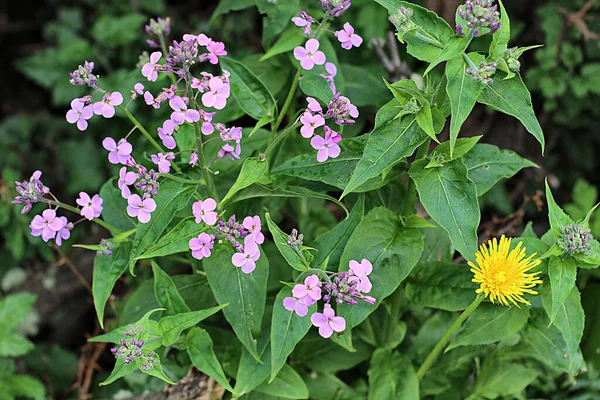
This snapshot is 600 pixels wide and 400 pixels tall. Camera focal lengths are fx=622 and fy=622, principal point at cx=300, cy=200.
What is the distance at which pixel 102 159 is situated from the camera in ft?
8.80

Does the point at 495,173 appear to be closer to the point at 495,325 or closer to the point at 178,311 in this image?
the point at 495,325

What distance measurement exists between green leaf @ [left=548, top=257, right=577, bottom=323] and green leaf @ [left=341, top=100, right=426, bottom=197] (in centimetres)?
43

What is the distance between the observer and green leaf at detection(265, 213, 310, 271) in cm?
133

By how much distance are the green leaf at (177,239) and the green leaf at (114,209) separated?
1.01 feet

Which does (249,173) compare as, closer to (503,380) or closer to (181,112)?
(181,112)

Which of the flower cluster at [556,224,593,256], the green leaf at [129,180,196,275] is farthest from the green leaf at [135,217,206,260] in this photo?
the flower cluster at [556,224,593,256]

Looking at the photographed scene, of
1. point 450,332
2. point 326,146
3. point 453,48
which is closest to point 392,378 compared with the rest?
point 450,332

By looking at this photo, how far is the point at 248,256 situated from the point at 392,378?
2.07 feet

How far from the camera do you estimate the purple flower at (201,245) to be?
4.51 ft

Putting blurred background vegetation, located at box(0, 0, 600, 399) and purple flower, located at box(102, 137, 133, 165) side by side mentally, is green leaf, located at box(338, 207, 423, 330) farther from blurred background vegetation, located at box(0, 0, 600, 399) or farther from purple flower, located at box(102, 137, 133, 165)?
blurred background vegetation, located at box(0, 0, 600, 399)

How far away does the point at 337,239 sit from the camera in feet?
5.11

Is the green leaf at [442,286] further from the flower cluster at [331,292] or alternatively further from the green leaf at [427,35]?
the green leaf at [427,35]

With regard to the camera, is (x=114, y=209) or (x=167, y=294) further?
(x=114, y=209)

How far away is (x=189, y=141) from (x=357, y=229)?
0.51 metres
